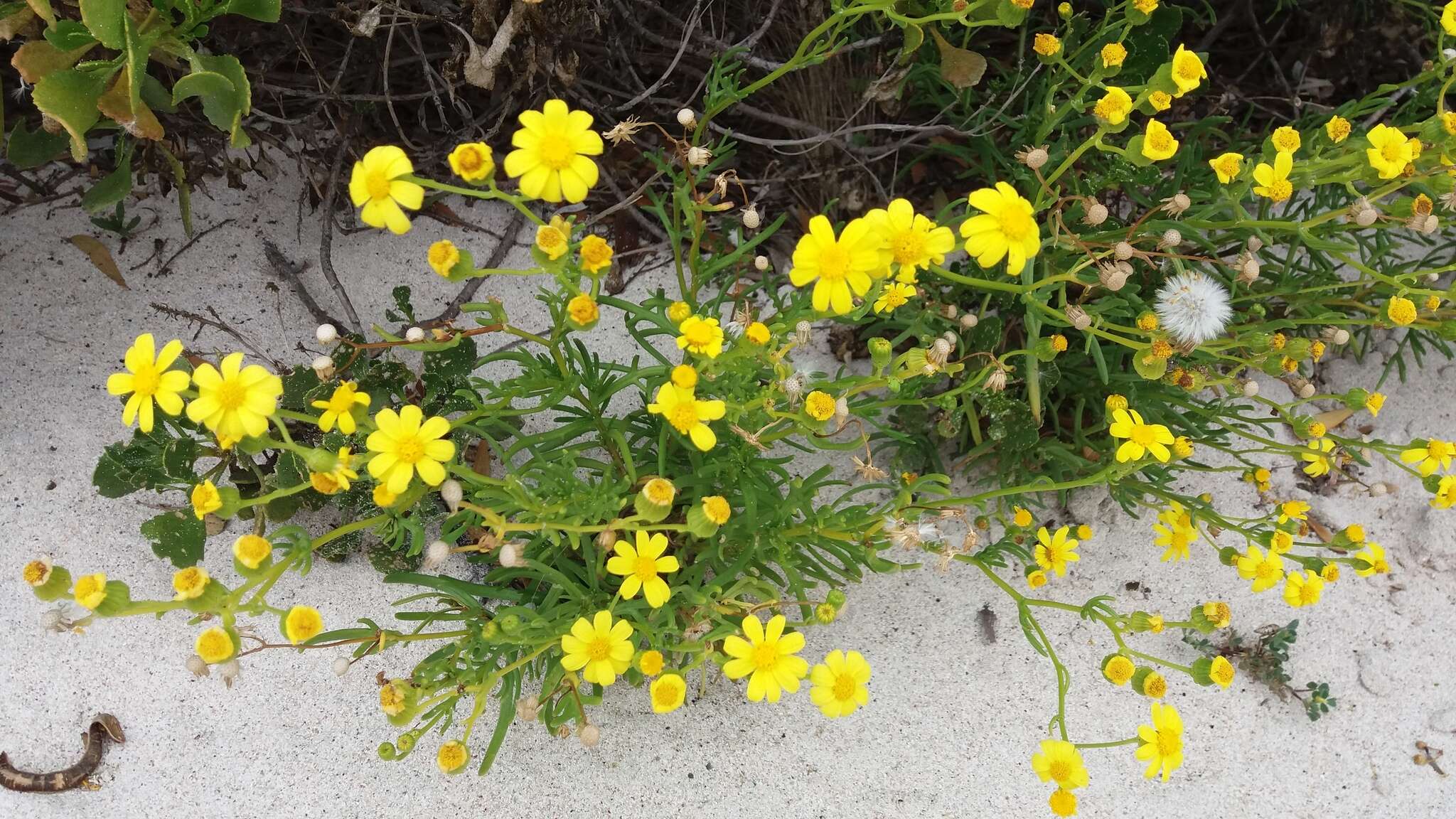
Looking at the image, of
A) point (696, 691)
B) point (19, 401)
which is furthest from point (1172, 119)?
point (19, 401)

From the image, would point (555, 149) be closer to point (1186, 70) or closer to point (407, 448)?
point (407, 448)

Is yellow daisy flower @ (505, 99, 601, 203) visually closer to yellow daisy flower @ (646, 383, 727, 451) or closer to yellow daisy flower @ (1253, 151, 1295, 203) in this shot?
yellow daisy flower @ (646, 383, 727, 451)

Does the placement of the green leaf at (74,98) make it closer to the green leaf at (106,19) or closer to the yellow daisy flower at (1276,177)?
the green leaf at (106,19)

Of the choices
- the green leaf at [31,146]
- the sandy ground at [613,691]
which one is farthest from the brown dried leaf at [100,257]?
the green leaf at [31,146]

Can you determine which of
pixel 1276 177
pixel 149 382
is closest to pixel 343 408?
pixel 149 382

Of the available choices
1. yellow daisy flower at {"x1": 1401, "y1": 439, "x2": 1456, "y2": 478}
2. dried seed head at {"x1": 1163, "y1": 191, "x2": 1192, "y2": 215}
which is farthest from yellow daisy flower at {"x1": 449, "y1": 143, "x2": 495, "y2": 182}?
yellow daisy flower at {"x1": 1401, "y1": 439, "x2": 1456, "y2": 478}

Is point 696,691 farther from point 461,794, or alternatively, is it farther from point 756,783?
point 461,794
